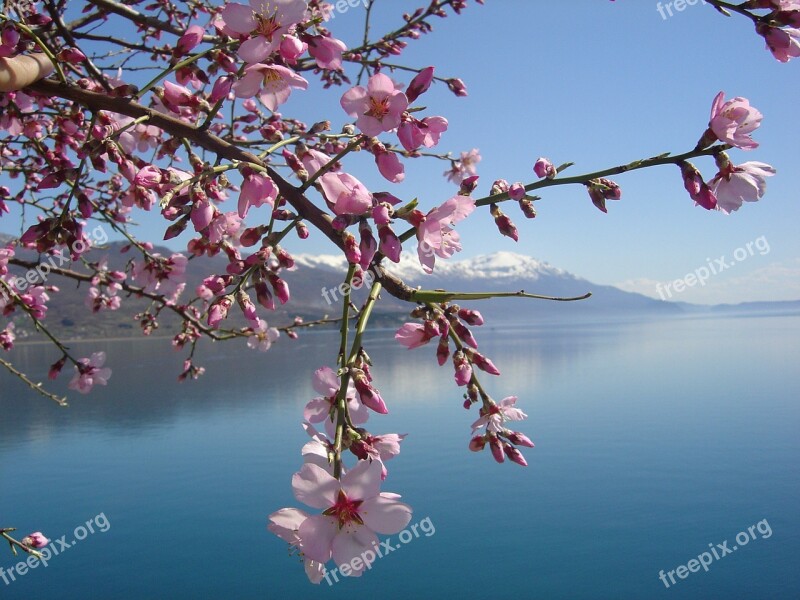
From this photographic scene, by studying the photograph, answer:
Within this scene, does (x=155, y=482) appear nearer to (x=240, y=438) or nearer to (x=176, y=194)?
(x=240, y=438)

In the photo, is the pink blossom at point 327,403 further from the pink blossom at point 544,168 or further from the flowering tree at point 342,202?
the pink blossom at point 544,168

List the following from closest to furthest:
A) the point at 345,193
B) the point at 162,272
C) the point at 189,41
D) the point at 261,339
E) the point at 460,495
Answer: the point at 345,193 < the point at 189,41 < the point at 162,272 < the point at 261,339 < the point at 460,495

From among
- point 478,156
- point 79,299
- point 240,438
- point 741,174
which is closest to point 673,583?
point 478,156

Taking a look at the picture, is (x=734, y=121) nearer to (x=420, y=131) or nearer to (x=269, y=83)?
(x=420, y=131)

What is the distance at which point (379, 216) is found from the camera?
1015 mm

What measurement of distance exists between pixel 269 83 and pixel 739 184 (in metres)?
1.06

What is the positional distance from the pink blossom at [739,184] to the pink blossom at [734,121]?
72 millimetres

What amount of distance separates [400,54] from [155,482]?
2181 cm

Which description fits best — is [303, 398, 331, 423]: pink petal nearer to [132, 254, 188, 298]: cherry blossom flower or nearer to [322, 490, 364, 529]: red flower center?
[322, 490, 364, 529]: red flower center

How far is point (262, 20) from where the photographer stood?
1186mm

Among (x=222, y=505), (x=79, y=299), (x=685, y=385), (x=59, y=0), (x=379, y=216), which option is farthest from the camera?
(x=79, y=299)

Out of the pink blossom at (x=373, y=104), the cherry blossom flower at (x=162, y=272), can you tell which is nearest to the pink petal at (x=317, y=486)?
the pink blossom at (x=373, y=104)

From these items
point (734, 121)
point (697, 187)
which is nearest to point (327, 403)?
point (697, 187)

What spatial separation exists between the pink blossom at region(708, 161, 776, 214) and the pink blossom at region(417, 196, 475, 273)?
1.73 feet
